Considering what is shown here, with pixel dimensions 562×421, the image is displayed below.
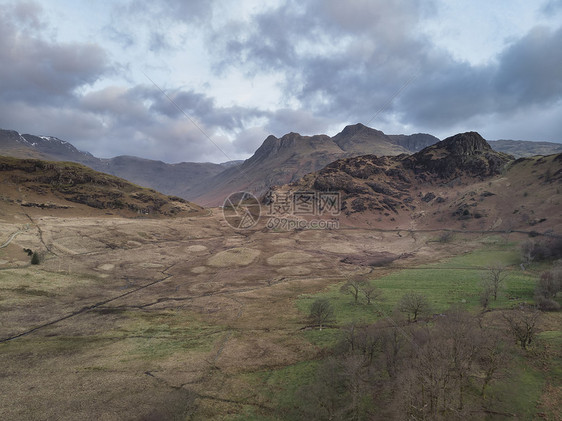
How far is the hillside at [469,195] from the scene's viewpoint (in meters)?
123

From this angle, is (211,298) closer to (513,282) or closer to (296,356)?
(296,356)

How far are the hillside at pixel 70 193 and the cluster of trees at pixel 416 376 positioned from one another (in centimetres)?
14952

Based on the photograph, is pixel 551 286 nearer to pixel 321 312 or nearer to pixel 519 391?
pixel 519 391

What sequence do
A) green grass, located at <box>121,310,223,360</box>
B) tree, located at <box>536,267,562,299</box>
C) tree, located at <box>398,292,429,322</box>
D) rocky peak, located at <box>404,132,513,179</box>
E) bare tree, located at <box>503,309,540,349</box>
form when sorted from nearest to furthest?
bare tree, located at <box>503,309,540,349</box> < green grass, located at <box>121,310,223,360</box> < tree, located at <box>398,292,429,322</box> < tree, located at <box>536,267,562,299</box> < rocky peak, located at <box>404,132,513,179</box>

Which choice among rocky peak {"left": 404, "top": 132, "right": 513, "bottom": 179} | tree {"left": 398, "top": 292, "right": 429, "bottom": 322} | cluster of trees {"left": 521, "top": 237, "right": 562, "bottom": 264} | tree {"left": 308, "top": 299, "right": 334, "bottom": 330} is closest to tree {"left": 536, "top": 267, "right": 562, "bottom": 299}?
tree {"left": 398, "top": 292, "right": 429, "bottom": 322}

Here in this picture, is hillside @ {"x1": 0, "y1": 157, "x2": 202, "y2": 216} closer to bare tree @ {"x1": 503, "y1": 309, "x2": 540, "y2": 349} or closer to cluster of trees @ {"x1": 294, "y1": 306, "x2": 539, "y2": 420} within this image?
cluster of trees @ {"x1": 294, "y1": 306, "x2": 539, "y2": 420}

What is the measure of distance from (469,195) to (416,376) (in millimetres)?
165400

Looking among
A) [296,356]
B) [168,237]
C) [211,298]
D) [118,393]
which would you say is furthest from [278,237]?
[118,393]

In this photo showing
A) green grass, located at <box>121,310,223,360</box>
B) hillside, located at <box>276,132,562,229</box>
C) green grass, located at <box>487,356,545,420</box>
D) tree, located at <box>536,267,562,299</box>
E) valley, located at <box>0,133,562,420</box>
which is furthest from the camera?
hillside, located at <box>276,132,562,229</box>

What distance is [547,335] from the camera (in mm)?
34375

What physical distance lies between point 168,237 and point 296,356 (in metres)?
106

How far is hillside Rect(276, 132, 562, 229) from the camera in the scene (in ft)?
405

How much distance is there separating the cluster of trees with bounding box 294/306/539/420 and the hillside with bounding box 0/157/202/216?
14952 centimetres
